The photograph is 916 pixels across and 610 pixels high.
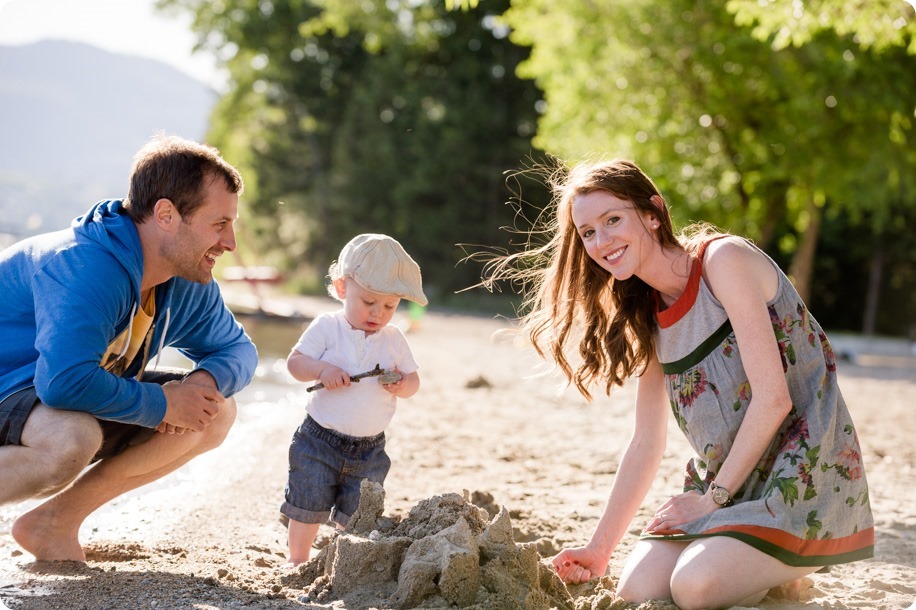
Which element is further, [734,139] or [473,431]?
[734,139]

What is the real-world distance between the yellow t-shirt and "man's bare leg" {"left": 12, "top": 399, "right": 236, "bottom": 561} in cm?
32

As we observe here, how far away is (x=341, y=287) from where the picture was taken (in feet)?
12.2

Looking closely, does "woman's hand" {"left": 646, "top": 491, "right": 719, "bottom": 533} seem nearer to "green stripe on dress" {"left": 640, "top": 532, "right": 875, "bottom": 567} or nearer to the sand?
"green stripe on dress" {"left": 640, "top": 532, "right": 875, "bottom": 567}

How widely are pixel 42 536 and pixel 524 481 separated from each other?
8.59ft

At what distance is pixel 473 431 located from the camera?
6.75 m

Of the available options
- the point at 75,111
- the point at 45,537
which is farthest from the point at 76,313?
the point at 75,111

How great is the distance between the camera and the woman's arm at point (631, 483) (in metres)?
3.37

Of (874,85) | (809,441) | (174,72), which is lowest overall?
(809,441)

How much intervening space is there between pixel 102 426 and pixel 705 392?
87.6 inches

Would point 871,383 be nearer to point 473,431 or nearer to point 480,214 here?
point 473,431

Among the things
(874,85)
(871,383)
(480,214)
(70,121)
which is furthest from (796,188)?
(70,121)

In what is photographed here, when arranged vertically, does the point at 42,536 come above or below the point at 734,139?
below

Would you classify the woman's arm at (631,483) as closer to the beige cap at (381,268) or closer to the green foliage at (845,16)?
the beige cap at (381,268)

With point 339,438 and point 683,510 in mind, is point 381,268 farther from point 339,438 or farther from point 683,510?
point 683,510
